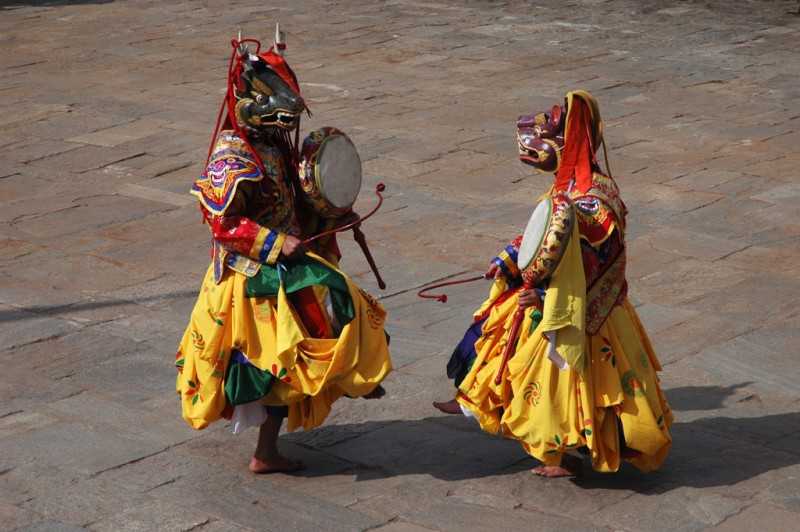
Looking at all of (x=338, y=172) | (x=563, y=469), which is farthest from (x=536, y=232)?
(x=563, y=469)

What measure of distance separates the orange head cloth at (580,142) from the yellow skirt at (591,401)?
539mm

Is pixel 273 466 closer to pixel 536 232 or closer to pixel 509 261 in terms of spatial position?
pixel 509 261

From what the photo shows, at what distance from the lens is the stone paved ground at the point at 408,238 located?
5.58m

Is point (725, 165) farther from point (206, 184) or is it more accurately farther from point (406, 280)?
point (206, 184)

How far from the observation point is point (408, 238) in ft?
31.0

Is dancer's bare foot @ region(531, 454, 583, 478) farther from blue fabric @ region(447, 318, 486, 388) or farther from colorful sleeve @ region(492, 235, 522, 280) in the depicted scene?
colorful sleeve @ region(492, 235, 522, 280)

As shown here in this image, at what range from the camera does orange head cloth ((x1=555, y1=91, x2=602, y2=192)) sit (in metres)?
5.37

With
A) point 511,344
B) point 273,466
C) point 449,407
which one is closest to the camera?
point 511,344

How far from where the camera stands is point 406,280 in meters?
8.59

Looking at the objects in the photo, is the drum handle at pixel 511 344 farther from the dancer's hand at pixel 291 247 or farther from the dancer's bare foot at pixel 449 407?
the dancer's hand at pixel 291 247

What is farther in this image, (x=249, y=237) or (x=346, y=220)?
(x=346, y=220)

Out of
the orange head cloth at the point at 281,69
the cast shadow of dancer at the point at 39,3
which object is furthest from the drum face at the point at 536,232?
the cast shadow of dancer at the point at 39,3

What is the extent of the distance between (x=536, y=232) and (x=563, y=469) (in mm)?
1028

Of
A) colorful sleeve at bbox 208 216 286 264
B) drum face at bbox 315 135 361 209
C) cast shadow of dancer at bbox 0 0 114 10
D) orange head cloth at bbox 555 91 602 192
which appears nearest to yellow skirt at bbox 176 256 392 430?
colorful sleeve at bbox 208 216 286 264
